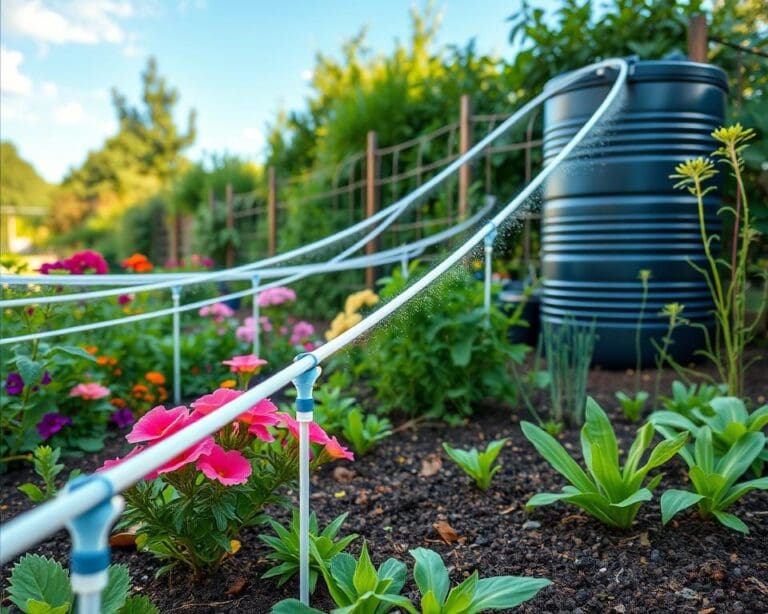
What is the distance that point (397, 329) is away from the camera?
1.31 meters

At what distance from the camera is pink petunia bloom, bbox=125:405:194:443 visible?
1096 mm

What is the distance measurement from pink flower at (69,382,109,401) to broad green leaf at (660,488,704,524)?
1828 mm

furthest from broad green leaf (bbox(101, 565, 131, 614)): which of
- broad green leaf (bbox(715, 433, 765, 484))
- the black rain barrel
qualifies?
the black rain barrel

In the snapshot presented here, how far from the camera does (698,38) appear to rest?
357cm

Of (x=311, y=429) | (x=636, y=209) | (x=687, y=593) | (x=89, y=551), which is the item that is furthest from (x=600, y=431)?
(x=636, y=209)

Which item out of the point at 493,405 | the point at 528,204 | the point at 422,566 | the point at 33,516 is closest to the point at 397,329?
the point at 422,566

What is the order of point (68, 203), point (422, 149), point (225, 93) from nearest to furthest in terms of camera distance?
point (422, 149)
point (225, 93)
point (68, 203)

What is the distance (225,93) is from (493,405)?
14.1m

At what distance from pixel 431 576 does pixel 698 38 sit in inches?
136

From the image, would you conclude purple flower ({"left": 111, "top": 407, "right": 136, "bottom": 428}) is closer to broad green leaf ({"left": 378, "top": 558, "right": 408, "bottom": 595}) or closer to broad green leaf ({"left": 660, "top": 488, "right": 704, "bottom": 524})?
broad green leaf ({"left": 378, "top": 558, "right": 408, "bottom": 595})

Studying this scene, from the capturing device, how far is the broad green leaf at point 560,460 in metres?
1.62

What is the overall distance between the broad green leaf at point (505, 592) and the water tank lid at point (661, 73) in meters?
2.77

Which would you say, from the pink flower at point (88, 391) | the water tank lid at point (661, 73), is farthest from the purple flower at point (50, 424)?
the water tank lid at point (661, 73)

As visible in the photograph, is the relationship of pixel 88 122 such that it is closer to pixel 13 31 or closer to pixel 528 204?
pixel 13 31
